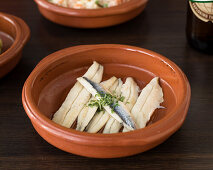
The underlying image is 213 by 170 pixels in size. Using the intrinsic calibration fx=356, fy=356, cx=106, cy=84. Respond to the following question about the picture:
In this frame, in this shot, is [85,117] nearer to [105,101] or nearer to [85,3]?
[105,101]

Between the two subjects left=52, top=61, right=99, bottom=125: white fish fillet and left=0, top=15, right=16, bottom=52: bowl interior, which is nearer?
left=52, top=61, right=99, bottom=125: white fish fillet

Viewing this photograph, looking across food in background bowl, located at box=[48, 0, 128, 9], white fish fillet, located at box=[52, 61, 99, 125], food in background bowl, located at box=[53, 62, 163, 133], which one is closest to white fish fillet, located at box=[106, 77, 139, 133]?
food in background bowl, located at box=[53, 62, 163, 133]

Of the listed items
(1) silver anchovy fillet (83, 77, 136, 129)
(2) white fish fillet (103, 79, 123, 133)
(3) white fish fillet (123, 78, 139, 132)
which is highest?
→ (1) silver anchovy fillet (83, 77, 136, 129)

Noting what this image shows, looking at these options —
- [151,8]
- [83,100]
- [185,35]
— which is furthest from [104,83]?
[151,8]

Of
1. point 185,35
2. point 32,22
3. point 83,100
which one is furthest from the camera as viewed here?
point 32,22

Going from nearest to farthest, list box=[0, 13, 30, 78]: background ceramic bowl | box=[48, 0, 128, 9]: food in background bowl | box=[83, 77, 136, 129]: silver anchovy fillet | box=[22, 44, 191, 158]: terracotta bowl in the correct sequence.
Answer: box=[22, 44, 191, 158]: terracotta bowl → box=[83, 77, 136, 129]: silver anchovy fillet → box=[0, 13, 30, 78]: background ceramic bowl → box=[48, 0, 128, 9]: food in background bowl

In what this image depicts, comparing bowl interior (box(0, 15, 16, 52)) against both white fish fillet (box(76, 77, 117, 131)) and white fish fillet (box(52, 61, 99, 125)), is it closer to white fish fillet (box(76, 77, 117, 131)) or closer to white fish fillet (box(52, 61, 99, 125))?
white fish fillet (box(52, 61, 99, 125))

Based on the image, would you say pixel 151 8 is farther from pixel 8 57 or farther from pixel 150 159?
pixel 150 159

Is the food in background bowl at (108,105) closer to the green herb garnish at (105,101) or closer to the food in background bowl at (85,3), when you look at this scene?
the green herb garnish at (105,101)
